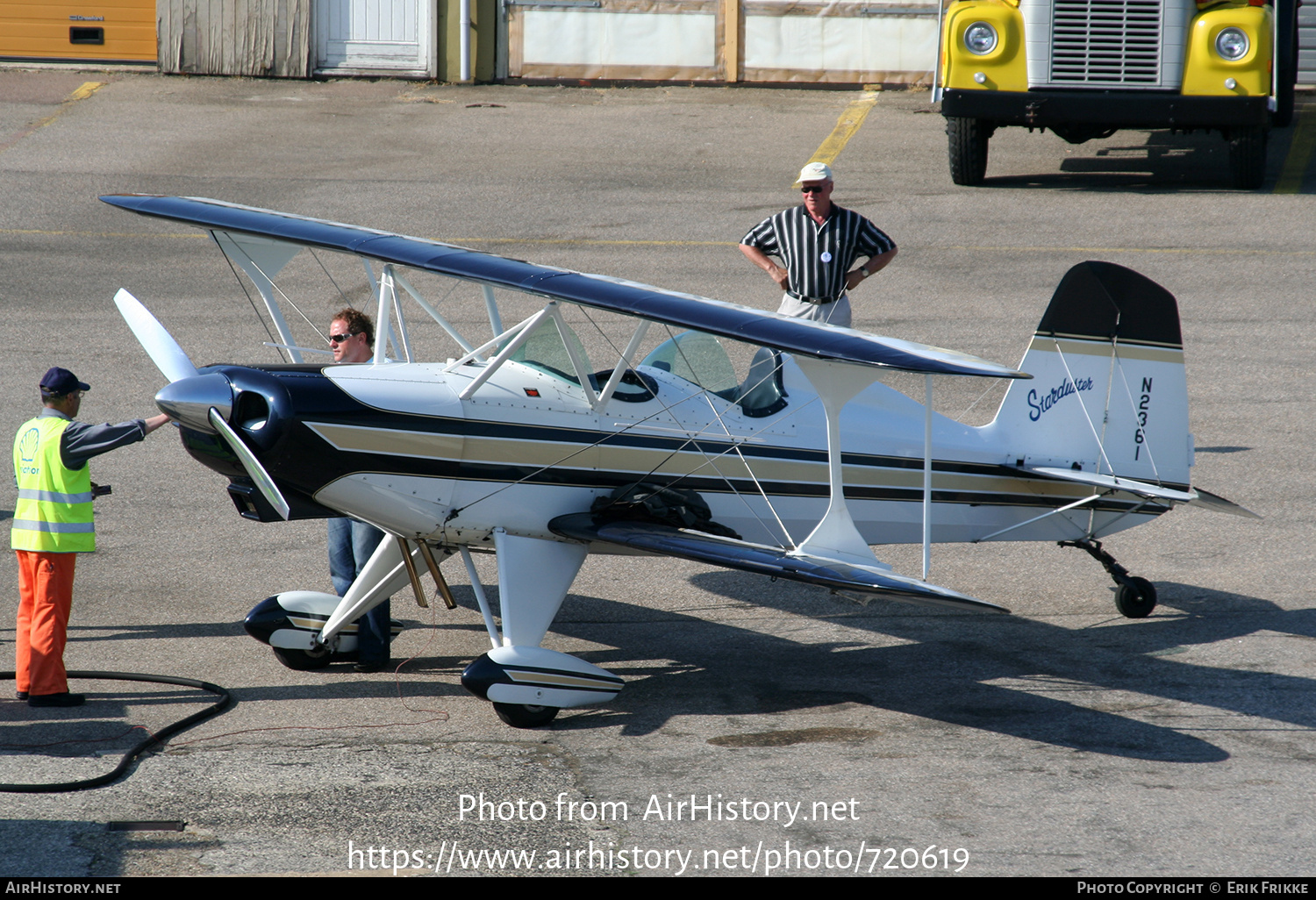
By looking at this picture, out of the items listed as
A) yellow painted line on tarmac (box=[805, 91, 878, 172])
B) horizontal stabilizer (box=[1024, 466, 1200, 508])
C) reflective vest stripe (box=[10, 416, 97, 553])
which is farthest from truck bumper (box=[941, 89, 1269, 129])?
reflective vest stripe (box=[10, 416, 97, 553])

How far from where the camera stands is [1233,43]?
50.5ft

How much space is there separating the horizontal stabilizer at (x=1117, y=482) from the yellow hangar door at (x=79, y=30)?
748 inches

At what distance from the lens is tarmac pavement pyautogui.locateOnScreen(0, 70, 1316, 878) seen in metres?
5.86

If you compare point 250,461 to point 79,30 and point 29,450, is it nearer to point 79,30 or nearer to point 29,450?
point 29,450

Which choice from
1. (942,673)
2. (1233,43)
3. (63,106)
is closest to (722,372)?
(942,673)

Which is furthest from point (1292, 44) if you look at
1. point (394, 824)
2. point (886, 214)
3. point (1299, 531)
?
point (394, 824)

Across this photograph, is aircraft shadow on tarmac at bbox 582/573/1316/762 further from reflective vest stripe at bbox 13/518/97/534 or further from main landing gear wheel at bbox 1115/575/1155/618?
reflective vest stripe at bbox 13/518/97/534

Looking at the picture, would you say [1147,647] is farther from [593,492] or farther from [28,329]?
[28,329]

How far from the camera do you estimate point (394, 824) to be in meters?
5.95

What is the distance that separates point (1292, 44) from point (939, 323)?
263 inches

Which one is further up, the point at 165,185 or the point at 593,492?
the point at 165,185

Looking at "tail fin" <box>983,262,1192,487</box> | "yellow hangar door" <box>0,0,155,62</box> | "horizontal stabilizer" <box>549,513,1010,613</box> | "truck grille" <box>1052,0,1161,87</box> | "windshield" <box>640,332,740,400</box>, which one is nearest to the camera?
"horizontal stabilizer" <box>549,513,1010,613</box>

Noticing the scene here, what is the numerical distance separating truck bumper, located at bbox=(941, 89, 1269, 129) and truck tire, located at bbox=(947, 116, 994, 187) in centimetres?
76

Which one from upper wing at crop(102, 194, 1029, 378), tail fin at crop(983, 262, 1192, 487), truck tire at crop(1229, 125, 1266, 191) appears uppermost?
truck tire at crop(1229, 125, 1266, 191)
